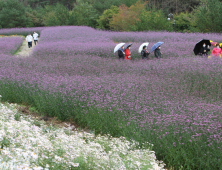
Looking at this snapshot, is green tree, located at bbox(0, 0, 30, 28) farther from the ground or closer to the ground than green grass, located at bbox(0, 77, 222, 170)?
farther from the ground

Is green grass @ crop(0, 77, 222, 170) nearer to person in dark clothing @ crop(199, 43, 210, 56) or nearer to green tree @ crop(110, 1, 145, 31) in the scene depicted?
person in dark clothing @ crop(199, 43, 210, 56)

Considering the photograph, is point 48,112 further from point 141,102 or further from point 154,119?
point 154,119

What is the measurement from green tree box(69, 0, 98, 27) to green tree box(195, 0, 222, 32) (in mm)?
19357

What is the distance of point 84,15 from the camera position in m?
41.0

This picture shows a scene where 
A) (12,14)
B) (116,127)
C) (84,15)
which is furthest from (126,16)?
(116,127)

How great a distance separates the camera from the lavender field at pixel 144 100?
4613 millimetres

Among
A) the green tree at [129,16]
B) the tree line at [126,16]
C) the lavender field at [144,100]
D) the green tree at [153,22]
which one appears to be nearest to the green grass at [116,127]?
the lavender field at [144,100]

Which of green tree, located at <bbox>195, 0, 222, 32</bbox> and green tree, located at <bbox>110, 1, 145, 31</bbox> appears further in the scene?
green tree, located at <bbox>110, 1, 145, 31</bbox>

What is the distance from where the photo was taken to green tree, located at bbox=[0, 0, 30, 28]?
40.2 metres

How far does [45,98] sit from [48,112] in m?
0.47

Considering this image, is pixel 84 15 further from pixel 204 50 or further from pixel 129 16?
pixel 204 50

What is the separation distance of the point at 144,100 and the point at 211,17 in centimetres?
1845

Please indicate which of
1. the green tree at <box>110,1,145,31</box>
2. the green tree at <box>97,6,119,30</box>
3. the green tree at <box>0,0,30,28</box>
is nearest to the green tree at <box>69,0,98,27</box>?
the green tree at <box>97,6,119,30</box>

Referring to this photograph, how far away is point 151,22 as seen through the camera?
25766mm
